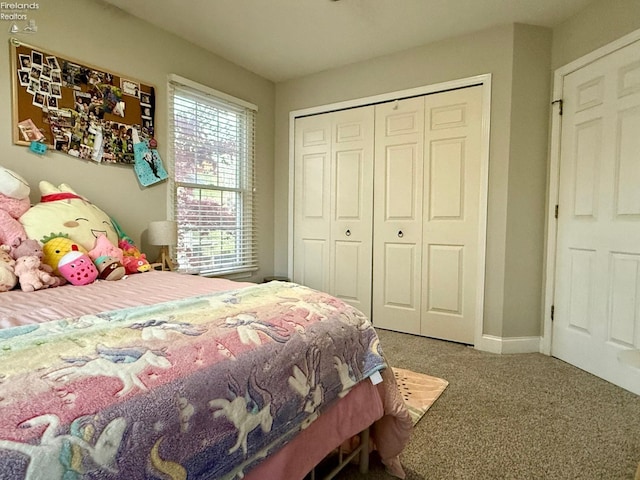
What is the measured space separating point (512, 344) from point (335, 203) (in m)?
1.88

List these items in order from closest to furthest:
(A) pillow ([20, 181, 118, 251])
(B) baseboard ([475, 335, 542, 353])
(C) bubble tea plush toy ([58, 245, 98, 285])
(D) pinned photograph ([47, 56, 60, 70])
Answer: (C) bubble tea plush toy ([58, 245, 98, 285]) < (A) pillow ([20, 181, 118, 251]) < (D) pinned photograph ([47, 56, 60, 70]) < (B) baseboard ([475, 335, 542, 353])

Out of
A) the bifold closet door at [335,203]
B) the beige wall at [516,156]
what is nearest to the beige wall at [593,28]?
the beige wall at [516,156]

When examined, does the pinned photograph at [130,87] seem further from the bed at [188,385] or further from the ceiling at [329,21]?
the bed at [188,385]

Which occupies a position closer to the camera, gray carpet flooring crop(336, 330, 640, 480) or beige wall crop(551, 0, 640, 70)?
gray carpet flooring crop(336, 330, 640, 480)

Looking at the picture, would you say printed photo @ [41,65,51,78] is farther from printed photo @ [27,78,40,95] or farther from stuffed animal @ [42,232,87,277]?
stuffed animal @ [42,232,87,277]

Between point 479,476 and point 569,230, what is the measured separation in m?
1.89

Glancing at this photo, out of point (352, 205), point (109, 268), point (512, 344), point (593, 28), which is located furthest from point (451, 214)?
point (109, 268)

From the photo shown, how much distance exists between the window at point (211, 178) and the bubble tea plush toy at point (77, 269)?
3.90 ft

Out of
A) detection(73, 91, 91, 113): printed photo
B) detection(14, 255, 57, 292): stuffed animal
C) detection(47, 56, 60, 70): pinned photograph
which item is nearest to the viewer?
detection(14, 255, 57, 292): stuffed animal

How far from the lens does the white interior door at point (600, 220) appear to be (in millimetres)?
2109

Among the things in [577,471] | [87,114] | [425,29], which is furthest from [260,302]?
[425,29]

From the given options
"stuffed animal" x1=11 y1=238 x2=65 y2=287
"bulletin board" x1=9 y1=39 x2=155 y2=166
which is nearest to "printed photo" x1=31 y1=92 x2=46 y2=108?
"bulletin board" x1=9 y1=39 x2=155 y2=166

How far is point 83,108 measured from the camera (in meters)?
2.25

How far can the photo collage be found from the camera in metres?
2.06
